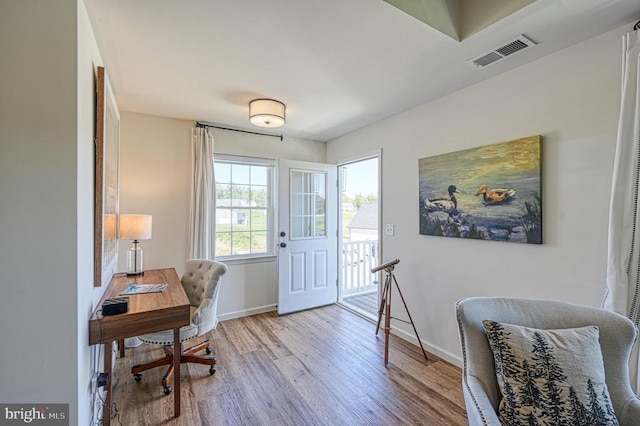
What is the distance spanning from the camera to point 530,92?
2031 mm

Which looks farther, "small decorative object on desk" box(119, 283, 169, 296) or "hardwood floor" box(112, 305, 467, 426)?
"small decorative object on desk" box(119, 283, 169, 296)

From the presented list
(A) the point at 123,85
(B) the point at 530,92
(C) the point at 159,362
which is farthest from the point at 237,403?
(B) the point at 530,92

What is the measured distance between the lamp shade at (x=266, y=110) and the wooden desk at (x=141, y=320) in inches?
67.0

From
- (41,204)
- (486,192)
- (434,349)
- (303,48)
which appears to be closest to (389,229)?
(486,192)

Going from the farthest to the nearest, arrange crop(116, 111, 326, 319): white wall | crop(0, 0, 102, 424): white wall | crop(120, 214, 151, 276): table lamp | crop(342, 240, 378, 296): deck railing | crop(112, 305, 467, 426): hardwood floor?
crop(342, 240, 378, 296): deck railing → crop(116, 111, 326, 319): white wall → crop(120, 214, 151, 276): table lamp → crop(112, 305, 467, 426): hardwood floor → crop(0, 0, 102, 424): white wall

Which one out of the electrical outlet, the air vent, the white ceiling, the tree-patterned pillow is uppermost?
the white ceiling

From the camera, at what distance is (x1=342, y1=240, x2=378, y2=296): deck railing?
472 centimetres

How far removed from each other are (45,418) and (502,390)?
1.97 m

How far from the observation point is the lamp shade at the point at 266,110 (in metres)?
2.66

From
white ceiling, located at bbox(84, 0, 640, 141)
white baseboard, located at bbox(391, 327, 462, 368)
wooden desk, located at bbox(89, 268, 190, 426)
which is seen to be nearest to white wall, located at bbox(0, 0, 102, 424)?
wooden desk, located at bbox(89, 268, 190, 426)

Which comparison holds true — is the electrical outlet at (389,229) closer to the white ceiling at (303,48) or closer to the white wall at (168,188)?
the white ceiling at (303,48)

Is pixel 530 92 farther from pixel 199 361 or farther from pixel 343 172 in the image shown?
pixel 199 361

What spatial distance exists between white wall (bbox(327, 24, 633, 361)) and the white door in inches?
50.2

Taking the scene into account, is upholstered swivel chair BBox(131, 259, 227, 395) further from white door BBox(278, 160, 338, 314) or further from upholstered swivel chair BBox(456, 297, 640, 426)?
upholstered swivel chair BBox(456, 297, 640, 426)
